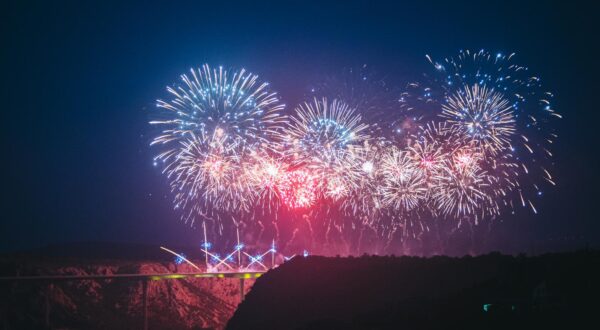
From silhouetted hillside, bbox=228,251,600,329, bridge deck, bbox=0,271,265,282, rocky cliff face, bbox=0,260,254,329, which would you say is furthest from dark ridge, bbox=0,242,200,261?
silhouetted hillside, bbox=228,251,600,329

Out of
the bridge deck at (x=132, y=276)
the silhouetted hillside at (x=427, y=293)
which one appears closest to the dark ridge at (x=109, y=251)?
the bridge deck at (x=132, y=276)

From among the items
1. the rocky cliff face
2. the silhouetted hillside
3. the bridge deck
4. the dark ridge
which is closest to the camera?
the silhouetted hillside

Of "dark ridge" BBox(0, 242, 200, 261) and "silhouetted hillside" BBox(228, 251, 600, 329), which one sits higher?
"dark ridge" BBox(0, 242, 200, 261)

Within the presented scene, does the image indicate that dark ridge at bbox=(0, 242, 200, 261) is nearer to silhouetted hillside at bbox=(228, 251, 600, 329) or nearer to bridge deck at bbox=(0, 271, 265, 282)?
bridge deck at bbox=(0, 271, 265, 282)

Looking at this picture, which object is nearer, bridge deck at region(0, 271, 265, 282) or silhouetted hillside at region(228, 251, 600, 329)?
silhouetted hillside at region(228, 251, 600, 329)

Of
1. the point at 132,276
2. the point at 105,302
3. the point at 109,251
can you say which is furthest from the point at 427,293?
the point at 109,251
